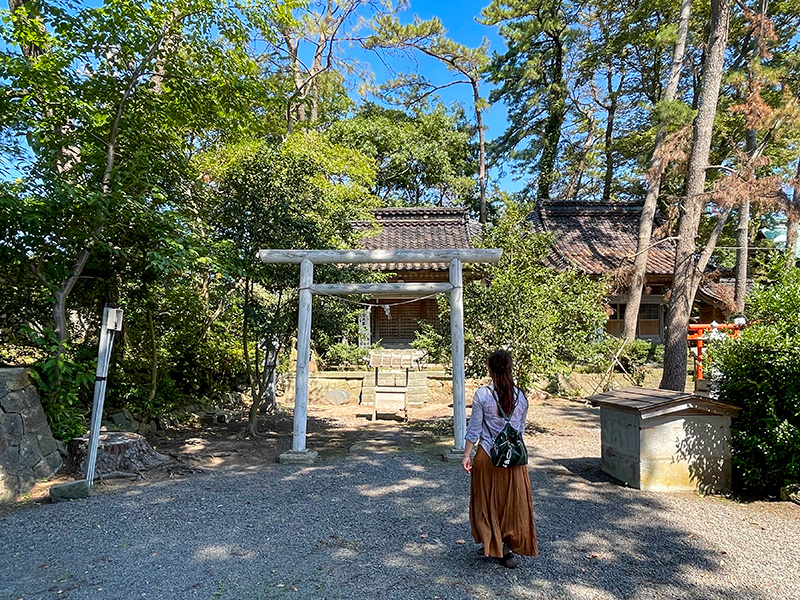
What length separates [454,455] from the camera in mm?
6375

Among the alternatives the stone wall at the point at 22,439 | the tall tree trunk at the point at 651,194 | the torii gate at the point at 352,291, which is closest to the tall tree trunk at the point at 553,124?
the tall tree trunk at the point at 651,194

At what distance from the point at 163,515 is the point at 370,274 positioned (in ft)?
15.1

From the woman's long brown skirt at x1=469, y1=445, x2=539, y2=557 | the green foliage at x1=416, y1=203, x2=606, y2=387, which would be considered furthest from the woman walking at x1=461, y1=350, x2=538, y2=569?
the green foliage at x1=416, y1=203, x2=606, y2=387

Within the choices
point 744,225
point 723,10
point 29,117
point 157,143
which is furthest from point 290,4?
point 744,225

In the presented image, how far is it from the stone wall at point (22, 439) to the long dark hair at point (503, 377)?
4.86 meters

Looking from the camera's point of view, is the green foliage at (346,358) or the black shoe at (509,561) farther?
the green foliage at (346,358)

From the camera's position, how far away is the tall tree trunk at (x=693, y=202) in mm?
8992

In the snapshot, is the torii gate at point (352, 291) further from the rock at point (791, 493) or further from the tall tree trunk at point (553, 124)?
the tall tree trunk at point (553, 124)

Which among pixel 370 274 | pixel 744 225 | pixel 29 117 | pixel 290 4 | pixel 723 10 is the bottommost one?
pixel 370 274

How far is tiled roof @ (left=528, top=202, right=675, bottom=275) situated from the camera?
16.2 m

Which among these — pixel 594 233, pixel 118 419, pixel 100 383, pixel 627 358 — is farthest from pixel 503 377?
pixel 594 233

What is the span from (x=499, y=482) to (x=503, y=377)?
694 millimetres

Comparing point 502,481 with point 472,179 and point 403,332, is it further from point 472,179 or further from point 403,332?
point 472,179

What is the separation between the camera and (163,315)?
7.98 meters
